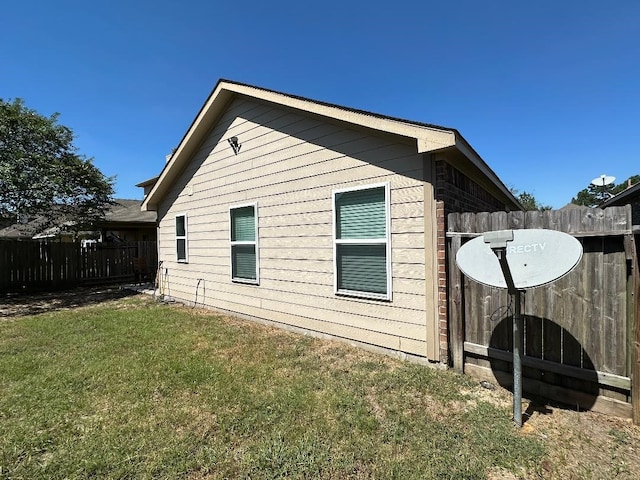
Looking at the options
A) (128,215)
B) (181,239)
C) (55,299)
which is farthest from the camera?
(128,215)

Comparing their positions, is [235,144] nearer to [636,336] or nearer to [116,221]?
[636,336]

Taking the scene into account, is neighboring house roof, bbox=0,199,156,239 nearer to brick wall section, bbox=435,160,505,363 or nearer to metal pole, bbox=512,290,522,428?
brick wall section, bbox=435,160,505,363

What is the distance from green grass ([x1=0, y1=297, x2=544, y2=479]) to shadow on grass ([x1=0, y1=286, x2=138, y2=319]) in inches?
173

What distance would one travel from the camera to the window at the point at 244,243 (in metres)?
6.44

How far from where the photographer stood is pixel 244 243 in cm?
665

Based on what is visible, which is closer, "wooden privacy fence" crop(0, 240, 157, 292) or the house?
the house

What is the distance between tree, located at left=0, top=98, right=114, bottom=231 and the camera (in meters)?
9.66

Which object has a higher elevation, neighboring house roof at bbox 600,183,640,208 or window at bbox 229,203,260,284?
neighboring house roof at bbox 600,183,640,208

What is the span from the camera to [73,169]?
1171 centimetres

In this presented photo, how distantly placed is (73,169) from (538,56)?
1534cm

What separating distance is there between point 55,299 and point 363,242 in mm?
10515

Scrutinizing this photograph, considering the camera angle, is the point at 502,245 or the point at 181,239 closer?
the point at 502,245

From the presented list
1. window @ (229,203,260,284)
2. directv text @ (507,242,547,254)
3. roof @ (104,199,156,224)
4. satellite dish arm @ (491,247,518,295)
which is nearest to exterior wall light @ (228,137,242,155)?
window @ (229,203,260,284)

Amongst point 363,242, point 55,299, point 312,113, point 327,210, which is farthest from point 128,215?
point 363,242
